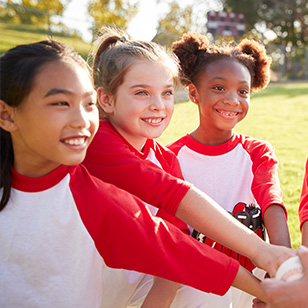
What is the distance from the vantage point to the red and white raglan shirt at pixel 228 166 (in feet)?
7.45

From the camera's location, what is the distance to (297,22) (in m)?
35.0

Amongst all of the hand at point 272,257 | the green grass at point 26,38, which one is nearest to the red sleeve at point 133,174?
the hand at point 272,257

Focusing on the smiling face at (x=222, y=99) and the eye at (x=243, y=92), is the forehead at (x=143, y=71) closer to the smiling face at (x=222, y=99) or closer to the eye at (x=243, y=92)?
the smiling face at (x=222, y=99)

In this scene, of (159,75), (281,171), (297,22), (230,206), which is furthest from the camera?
(297,22)

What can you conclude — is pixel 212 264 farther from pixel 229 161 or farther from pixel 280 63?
pixel 280 63

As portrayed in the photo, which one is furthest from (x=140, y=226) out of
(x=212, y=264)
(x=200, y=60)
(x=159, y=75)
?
(x=200, y=60)

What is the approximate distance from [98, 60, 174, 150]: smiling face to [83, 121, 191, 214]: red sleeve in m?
0.16

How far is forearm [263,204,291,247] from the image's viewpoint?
183cm

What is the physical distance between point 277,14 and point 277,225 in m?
35.9

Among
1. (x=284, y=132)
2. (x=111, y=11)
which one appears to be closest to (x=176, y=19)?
(x=111, y=11)

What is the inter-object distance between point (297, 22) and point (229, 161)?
120 feet

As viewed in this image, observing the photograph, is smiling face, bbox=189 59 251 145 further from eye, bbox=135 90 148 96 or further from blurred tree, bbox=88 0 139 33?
blurred tree, bbox=88 0 139 33

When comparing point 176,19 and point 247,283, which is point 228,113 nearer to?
point 247,283

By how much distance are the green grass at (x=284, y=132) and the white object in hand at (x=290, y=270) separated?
5.36 feet
